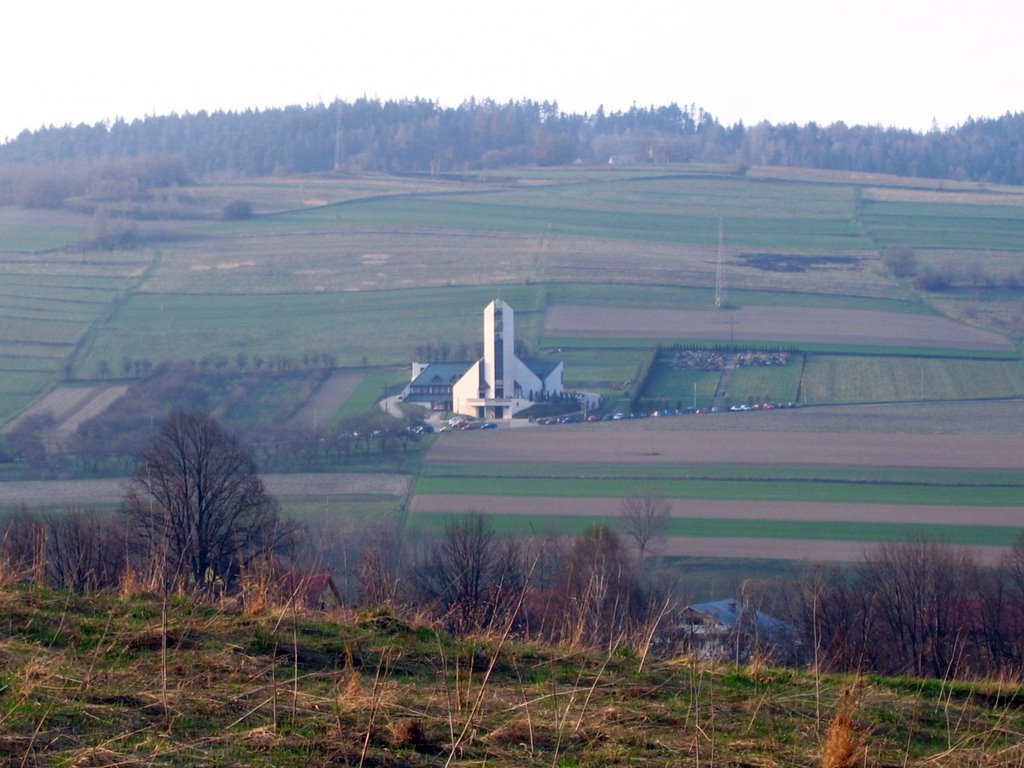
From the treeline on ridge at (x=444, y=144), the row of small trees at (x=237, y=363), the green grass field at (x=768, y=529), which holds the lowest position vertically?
the green grass field at (x=768, y=529)

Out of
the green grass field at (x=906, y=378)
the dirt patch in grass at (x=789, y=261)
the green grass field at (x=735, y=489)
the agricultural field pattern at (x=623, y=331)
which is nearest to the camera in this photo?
the green grass field at (x=735, y=489)

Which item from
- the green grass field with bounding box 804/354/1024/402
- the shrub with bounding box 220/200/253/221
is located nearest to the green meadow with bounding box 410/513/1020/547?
the green grass field with bounding box 804/354/1024/402

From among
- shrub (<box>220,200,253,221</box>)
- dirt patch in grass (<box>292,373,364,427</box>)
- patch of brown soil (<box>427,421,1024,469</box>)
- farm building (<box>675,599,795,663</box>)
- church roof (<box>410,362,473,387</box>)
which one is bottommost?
patch of brown soil (<box>427,421,1024,469</box>)

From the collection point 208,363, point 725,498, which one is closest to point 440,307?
point 208,363

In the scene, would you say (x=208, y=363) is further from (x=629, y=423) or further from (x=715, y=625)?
(x=715, y=625)

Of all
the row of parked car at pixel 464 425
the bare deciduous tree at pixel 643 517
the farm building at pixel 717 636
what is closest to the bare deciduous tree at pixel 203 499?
the farm building at pixel 717 636

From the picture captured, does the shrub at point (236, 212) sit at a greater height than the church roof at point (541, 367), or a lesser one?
greater

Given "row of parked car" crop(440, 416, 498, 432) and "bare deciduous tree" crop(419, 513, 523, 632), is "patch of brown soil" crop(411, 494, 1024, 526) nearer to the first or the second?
"row of parked car" crop(440, 416, 498, 432)

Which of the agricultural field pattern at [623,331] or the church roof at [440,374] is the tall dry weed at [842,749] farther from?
the church roof at [440,374]
